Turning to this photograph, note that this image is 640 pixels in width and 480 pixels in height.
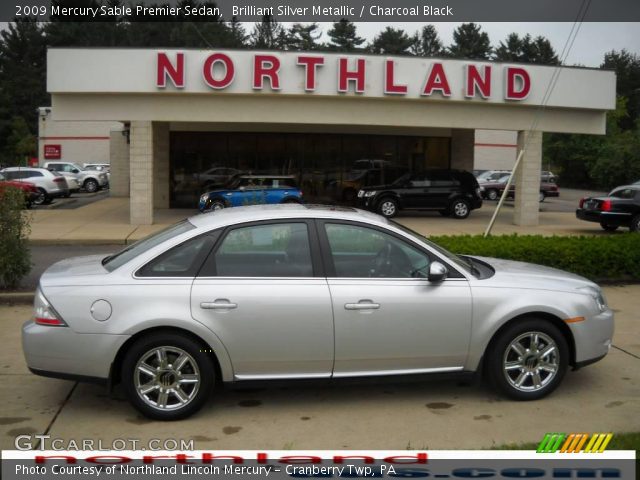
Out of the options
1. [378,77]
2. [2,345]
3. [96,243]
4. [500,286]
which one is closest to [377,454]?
[500,286]

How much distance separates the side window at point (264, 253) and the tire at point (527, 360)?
165 centimetres

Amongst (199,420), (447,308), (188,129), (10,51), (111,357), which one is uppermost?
(10,51)

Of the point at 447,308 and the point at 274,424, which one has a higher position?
the point at 447,308

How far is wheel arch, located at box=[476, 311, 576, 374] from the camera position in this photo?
5.69m

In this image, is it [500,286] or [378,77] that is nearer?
[500,286]

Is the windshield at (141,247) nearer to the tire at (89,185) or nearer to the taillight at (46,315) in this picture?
the taillight at (46,315)

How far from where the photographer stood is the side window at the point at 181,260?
215 inches

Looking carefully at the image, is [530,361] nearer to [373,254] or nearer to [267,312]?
[373,254]

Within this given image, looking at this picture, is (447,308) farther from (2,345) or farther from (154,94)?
(154,94)

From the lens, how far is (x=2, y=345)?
7.39 meters

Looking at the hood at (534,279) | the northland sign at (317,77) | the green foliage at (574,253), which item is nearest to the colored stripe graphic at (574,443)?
the hood at (534,279)

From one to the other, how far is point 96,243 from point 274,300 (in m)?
12.2

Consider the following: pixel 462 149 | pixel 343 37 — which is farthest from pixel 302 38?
pixel 462 149

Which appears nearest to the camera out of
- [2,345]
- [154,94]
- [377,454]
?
[377,454]
